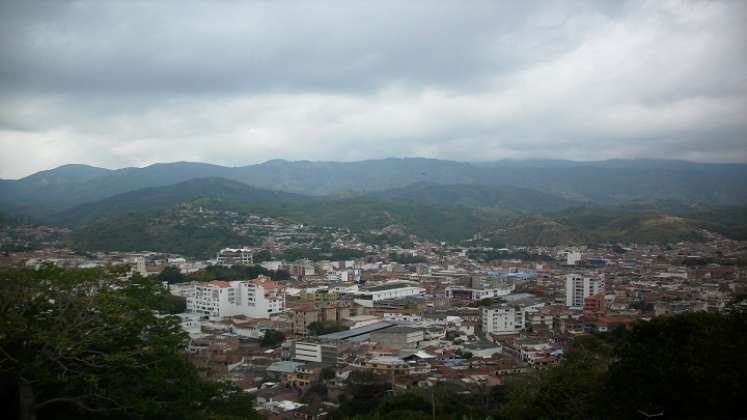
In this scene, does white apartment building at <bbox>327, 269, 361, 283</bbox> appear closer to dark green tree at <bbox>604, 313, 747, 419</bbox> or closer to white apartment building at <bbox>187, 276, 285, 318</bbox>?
white apartment building at <bbox>187, 276, 285, 318</bbox>

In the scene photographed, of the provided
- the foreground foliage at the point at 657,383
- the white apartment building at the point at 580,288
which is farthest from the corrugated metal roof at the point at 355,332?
the white apartment building at the point at 580,288

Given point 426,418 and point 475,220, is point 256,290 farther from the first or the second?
point 475,220

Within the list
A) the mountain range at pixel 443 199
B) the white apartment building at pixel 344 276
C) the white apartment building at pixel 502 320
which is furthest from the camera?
the mountain range at pixel 443 199

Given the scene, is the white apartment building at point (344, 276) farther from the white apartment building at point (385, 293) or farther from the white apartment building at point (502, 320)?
the white apartment building at point (502, 320)

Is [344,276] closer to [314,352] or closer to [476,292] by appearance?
[476,292]

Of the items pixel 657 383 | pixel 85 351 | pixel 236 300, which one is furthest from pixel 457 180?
pixel 85 351

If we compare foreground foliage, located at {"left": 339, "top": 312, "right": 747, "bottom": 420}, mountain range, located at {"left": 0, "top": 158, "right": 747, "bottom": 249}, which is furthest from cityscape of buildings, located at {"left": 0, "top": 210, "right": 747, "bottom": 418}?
mountain range, located at {"left": 0, "top": 158, "right": 747, "bottom": 249}
